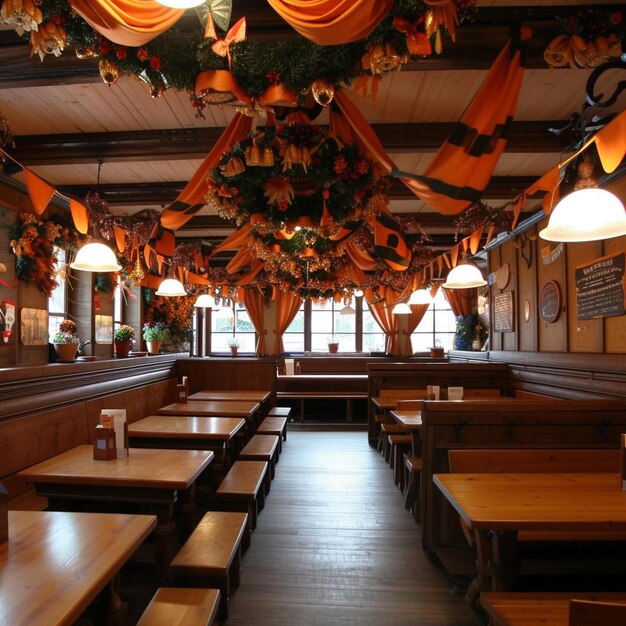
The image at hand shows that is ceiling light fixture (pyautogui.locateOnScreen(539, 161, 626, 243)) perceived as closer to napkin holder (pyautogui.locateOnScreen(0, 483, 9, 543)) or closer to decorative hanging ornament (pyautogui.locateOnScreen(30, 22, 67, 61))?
decorative hanging ornament (pyautogui.locateOnScreen(30, 22, 67, 61))

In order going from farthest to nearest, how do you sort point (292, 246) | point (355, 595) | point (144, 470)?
point (292, 246), point (355, 595), point (144, 470)

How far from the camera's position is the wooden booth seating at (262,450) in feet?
13.7

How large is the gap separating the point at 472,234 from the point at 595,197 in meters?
3.26

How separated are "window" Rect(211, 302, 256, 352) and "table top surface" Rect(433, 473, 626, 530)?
10337 millimetres

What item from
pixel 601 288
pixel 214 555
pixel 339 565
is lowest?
pixel 339 565

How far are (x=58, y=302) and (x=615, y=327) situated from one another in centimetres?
669

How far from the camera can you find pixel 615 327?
4.07 metres

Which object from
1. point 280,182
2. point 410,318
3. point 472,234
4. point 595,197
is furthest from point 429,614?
point 410,318

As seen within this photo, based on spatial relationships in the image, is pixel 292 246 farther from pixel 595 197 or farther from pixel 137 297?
pixel 137 297

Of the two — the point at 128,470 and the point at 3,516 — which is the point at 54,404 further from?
the point at 3,516

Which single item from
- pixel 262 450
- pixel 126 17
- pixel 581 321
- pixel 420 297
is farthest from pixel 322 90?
pixel 420 297

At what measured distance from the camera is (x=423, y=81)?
345 centimetres

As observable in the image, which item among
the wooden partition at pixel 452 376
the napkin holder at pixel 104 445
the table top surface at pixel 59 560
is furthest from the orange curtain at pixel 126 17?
the wooden partition at pixel 452 376

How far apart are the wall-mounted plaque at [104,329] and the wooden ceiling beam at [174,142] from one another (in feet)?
9.98
